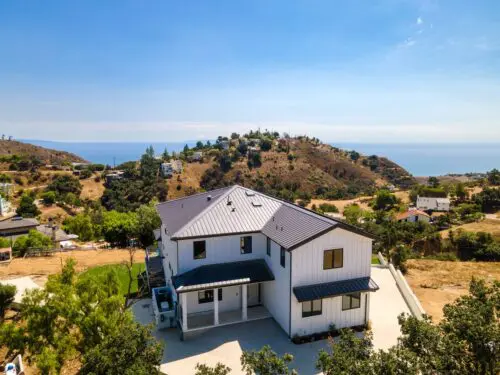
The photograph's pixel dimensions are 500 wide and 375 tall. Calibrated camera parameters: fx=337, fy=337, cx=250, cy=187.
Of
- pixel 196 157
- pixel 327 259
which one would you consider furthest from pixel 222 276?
pixel 196 157

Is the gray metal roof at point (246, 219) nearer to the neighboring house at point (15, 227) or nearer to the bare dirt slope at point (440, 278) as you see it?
the bare dirt slope at point (440, 278)

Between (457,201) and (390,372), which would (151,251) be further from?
(457,201)

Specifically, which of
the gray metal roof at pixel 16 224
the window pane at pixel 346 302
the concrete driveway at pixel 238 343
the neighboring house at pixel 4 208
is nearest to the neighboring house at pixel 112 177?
the neighboring house at pixel 4 208

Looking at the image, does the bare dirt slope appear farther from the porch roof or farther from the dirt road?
the dirt road

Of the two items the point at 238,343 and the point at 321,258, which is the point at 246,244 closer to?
the point at 321,258

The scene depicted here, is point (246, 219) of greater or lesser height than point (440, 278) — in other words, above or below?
above

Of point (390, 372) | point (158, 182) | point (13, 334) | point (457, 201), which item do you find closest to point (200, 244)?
point (13, 334)
